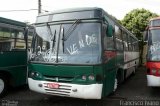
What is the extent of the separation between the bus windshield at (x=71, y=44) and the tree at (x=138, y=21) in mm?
21879

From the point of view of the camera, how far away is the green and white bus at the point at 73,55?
6.75 m

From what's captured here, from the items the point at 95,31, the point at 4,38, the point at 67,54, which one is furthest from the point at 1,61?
the point at 95,31

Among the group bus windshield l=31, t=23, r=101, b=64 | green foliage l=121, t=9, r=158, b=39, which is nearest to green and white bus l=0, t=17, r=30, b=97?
bus windshield l=31, t=23, r=101, b=64

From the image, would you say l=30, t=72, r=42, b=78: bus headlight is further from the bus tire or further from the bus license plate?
the bus tire

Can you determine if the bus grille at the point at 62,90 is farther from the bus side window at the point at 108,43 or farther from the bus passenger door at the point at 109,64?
the bus side window at the point at 108,43

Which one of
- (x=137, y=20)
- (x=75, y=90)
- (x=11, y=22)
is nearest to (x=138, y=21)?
(x=137, y=20)

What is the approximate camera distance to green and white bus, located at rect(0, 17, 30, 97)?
28.2 ft

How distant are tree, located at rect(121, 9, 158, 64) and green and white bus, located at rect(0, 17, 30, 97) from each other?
66.9 ft

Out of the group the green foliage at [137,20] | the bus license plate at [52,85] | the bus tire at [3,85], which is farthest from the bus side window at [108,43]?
the green foliage at [137,20]

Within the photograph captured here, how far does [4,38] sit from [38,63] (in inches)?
78.1

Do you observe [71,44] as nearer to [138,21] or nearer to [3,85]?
[3,85]

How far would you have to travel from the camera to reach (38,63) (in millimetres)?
7422

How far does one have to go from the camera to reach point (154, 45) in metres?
9.12

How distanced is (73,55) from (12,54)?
2.98m
